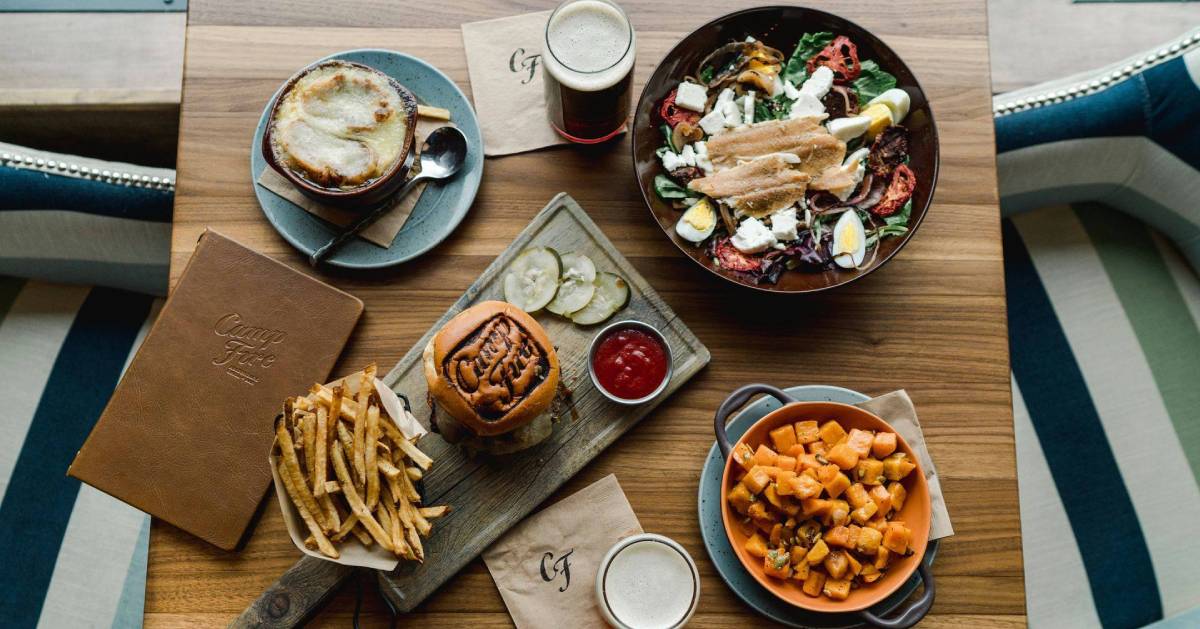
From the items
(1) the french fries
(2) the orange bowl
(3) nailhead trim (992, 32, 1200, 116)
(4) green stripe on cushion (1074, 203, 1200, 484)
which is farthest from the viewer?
(4) green stripe on cushion (1074, 203, 1200, 484)

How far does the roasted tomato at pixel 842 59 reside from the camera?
2.21 m

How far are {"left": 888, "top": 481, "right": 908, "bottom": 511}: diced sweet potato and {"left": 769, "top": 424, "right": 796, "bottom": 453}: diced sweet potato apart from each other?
26 centimetres

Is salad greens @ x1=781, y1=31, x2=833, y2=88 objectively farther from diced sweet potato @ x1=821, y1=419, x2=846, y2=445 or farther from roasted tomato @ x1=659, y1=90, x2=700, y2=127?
diced sweet potato @ x1=821, y1=419, x2=846, y2=445

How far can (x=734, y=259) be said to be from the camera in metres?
2.17

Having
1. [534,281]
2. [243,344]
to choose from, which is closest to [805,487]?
[534,281]

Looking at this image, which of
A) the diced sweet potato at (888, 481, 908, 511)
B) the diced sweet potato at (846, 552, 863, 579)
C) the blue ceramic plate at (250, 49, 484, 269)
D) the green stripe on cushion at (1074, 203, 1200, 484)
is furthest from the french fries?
the green stripe on cushion at (1074, 203, 1200, 484)

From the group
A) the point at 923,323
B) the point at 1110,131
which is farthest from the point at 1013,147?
the point at 923,323

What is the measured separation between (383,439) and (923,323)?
56.2 inches

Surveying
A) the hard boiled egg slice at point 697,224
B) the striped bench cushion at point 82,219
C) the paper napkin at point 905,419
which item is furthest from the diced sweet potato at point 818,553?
the striped bench cushion at point 82,219

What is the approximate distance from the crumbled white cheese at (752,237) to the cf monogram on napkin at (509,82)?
0.56 metres

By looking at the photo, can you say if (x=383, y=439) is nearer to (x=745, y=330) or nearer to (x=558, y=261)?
(x=558, y=261)

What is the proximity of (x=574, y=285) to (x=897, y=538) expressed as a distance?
1013 millimetres

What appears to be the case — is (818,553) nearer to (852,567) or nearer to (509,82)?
(852,567)

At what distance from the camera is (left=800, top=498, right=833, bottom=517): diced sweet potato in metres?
2.04
